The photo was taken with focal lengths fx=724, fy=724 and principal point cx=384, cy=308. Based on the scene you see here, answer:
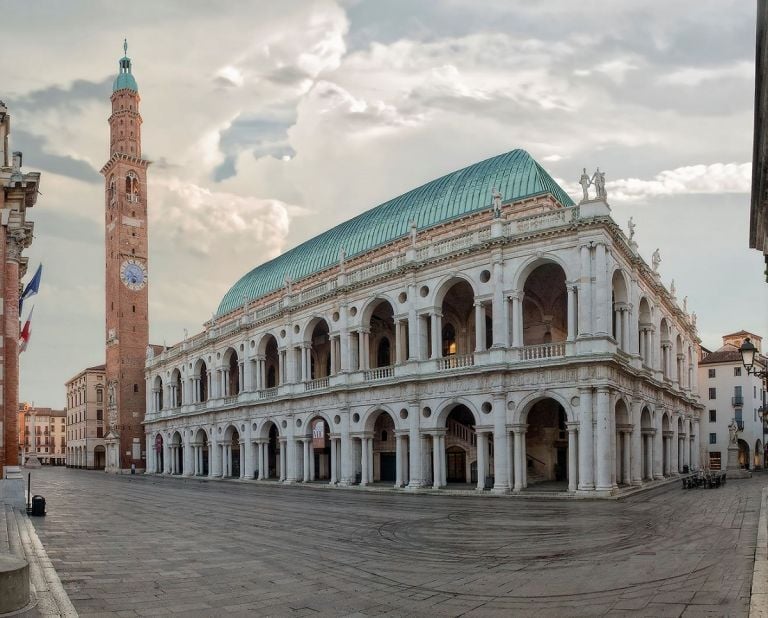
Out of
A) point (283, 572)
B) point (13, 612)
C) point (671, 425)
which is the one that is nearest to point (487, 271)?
point (671, 425)

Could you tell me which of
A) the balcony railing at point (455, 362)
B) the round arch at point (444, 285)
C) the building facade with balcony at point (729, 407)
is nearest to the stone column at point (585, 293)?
the balcony railing at point (455, 362)

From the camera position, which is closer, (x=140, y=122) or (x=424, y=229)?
(x=424, y=229)

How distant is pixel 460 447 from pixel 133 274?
54229 millimetres

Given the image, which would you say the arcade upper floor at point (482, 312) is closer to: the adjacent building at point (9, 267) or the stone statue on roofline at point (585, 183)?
the stone statue on roofline at point (585, 183)

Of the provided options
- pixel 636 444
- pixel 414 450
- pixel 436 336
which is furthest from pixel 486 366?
pixel 636 444

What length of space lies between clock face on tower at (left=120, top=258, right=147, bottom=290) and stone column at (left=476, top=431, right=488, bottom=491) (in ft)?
192

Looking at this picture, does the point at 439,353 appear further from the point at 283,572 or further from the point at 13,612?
the point at 13,612

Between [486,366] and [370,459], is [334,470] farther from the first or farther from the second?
[486,366]

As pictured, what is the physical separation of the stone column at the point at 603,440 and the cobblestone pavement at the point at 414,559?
8.70ft

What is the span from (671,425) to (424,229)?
2203 centimetres

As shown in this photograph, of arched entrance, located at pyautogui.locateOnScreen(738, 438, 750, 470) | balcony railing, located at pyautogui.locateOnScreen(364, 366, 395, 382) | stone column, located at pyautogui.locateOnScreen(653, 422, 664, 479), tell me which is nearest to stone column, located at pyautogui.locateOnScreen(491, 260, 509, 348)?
balcony railing, located at pyautogui.locateOnScreen(364, 366, 395, 382)

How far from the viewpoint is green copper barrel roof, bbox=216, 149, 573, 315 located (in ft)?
150

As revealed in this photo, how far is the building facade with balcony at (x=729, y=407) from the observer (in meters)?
77.9

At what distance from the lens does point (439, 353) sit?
40.4m
